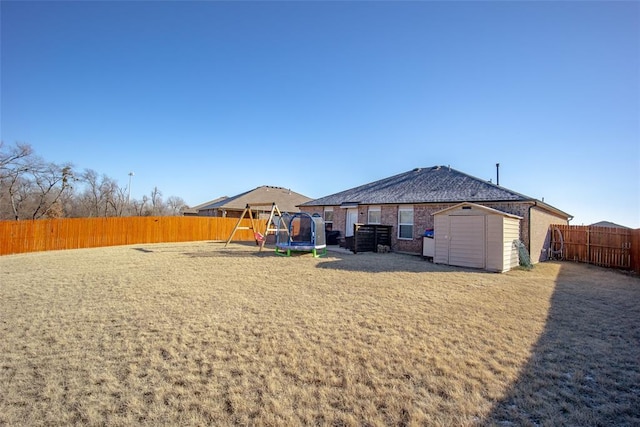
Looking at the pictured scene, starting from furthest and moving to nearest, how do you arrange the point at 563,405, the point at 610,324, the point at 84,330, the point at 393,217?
the point at 393,217 → the point at 610,324 → the point at 84,330 → the point at 563,405

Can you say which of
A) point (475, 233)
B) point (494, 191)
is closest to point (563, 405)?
point (475, 233)

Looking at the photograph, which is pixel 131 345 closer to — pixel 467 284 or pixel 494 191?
pixel 467 284

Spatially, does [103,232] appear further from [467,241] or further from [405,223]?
[467,241]

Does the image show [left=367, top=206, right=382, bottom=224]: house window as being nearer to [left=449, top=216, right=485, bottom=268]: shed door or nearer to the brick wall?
the brick wall

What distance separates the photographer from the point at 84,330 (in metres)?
4.66

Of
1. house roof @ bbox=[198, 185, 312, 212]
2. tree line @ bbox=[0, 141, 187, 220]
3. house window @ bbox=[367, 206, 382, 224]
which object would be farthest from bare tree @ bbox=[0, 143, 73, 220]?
house window @ bbox=[367, 206, 382, 224]

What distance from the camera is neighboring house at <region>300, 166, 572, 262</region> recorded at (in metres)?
13.3

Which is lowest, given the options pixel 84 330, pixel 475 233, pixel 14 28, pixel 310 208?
pixel 84 330

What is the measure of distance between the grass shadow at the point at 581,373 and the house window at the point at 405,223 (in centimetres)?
952

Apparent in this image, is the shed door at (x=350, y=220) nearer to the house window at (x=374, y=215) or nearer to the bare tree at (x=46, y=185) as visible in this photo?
the house window at (x=374, y=215)

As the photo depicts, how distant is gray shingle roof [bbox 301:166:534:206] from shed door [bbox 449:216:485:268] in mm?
3178

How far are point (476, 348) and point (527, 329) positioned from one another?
4.69 feet

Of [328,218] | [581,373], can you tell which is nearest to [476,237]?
[581,373]

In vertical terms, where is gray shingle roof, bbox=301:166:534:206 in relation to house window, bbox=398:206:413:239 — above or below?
above
